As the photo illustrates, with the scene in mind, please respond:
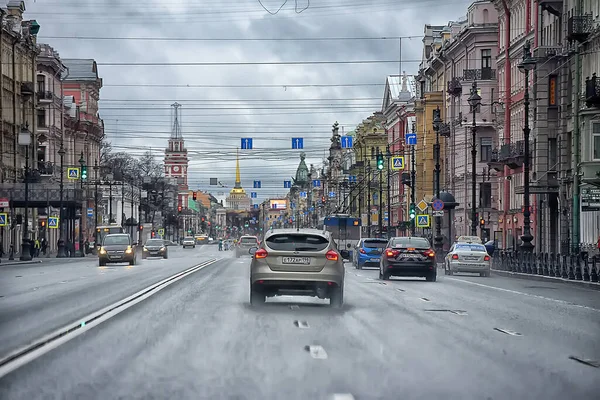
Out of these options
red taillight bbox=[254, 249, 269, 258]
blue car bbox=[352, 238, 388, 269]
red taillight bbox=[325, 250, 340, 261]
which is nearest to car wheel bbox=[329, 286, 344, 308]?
red taillight bbox=[325, 250, 340, 261]

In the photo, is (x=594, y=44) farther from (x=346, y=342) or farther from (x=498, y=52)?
(x=346, y=342)

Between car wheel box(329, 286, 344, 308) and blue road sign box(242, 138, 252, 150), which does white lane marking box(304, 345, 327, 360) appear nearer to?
car wheel box(329, 286, 344, 308)

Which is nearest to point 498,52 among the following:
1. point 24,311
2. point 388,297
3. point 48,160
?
point 48,160

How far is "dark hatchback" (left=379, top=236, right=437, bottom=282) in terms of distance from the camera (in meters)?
38.4

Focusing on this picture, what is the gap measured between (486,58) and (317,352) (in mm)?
69221

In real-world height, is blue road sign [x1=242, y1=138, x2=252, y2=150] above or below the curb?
above

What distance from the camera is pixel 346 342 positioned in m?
15.4

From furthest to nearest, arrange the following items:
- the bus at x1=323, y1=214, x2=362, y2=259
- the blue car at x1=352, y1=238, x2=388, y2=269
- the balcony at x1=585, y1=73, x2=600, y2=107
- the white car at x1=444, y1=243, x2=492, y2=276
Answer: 1. the bus at x1=323, y1=214, x2=362, y2=259
2. the blue car at x1=352, y1=238, x2=388, y2=269
3. the balcony at x1=585, y1=73, x2=600, y2=107
4. the white car at x1=444, y1=243, x2=492, y2=276

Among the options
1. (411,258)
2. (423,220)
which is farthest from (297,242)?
(423,220)

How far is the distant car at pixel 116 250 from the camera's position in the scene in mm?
58000

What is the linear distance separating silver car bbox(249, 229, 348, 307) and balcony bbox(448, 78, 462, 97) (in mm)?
61025

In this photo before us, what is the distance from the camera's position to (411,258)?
127 ft

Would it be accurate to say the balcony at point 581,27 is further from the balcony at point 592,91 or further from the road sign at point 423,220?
the road sign at point 423,220

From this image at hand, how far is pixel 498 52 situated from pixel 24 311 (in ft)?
197
